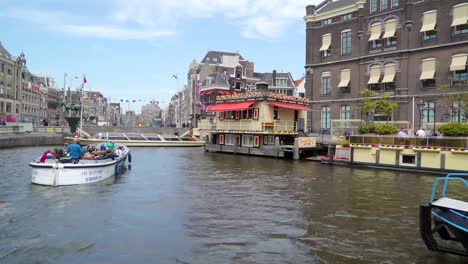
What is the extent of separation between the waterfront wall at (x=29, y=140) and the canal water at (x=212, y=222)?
95.3 ft

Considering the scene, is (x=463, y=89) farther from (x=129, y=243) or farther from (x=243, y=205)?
(x=129, y=243)

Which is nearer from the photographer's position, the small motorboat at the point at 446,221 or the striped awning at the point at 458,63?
the small motorboat at the point at 446,221

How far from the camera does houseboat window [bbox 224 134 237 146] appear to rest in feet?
144

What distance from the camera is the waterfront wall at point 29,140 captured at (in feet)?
148

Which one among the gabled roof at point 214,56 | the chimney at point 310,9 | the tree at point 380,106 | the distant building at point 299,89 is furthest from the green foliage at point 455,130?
the gabled roof at point 214,56

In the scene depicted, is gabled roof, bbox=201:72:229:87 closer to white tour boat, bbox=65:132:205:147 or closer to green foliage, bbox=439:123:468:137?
white tour boat, bbox=65:132:205:147

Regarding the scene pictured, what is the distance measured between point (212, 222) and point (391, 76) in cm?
3555

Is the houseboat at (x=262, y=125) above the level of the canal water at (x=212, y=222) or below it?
above

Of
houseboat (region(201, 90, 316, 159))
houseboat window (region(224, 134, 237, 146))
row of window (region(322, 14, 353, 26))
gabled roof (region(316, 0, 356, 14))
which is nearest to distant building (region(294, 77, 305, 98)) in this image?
gabled roof (region(316, 0, 356, 14))

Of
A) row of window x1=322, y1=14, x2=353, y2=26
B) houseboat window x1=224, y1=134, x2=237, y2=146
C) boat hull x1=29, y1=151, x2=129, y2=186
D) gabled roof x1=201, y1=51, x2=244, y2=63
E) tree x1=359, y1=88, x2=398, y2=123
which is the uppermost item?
gabled roof x1=201, y1=51, x2=244, y2=63

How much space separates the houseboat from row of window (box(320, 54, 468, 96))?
20.7 feet

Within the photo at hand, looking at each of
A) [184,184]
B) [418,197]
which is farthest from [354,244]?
[184,184]

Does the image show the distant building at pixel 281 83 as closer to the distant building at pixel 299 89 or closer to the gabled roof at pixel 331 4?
the distant building at pixel 299 89

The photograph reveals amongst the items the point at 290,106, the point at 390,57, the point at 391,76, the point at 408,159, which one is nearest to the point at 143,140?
the point at 290,106
